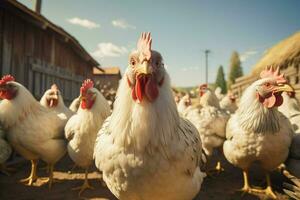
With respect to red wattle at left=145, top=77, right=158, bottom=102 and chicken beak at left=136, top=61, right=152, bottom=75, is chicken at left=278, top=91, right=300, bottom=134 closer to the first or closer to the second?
red wattle at left=145, top=77, right=158, bottom=102

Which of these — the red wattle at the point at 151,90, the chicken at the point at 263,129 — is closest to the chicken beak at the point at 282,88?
the chicken at the point at 263,129

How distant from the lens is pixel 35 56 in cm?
770

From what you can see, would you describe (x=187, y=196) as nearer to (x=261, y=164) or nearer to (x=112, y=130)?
(x=112, y=130)

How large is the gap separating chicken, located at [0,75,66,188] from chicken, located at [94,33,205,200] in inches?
109

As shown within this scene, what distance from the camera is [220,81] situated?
4631 centimetres

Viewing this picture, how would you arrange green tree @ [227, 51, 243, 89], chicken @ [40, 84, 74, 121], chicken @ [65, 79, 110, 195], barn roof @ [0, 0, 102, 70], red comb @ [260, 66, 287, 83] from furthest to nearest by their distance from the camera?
1. green tree @ [227, 51, 243, 89]
2. barn roof @ [0, 0, 102, 70]
3. chicken @ [40, 84, 74, 121]
4. chicken @ [65, 79, 110, 195]
5. red comb @ [260, 66, 287, 83]

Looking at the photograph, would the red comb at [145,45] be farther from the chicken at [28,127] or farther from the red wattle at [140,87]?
the chicken at [28,127]

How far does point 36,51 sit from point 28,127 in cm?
443

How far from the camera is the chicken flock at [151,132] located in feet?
6.61

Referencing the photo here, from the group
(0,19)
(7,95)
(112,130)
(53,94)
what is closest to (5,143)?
(7,95)

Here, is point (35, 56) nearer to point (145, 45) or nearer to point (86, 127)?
point (86, 127)

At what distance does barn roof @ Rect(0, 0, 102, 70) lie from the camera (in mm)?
6254

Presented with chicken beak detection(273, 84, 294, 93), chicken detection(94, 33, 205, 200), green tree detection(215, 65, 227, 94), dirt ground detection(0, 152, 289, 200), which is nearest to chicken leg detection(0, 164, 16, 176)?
dirt ground detection(0, 152, 289, 200)

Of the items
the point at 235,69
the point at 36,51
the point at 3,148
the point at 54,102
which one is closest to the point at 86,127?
the point at 3,148
